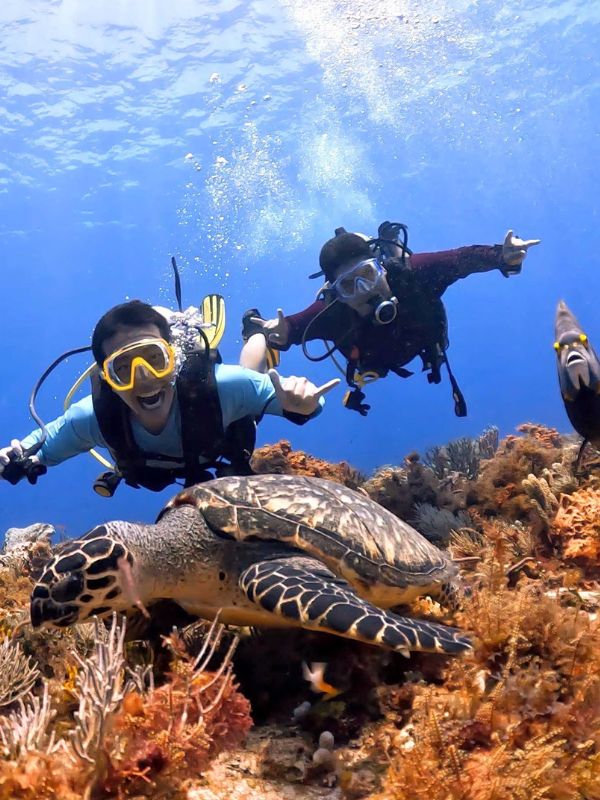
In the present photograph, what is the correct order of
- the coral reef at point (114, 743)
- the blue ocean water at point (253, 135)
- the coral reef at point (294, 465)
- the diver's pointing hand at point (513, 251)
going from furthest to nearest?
1. the blue ocean water at point (253, 135)
2. the diver's pointing hand at point (513, 251)
3. the coral reef at point (294, 465)
4. the coral reef at point (114, 743)

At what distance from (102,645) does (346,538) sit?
5.70 ft

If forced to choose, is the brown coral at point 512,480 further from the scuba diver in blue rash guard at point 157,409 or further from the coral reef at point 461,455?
the coral reef at point 461,455

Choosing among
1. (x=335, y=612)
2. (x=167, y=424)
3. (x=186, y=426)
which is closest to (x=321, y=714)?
(x=335, y=612)

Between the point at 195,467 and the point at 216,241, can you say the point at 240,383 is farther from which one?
the point at 216,241

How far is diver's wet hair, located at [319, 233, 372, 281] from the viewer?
7.62m

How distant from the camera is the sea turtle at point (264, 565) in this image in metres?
2.61

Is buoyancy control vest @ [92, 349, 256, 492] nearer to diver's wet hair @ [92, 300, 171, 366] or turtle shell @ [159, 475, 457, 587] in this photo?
diver's wet hair @ [92, 300, 171, 366]

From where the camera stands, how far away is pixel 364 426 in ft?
389

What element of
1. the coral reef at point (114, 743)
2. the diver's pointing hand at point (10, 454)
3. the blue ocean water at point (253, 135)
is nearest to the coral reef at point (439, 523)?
the coral reef at point (114, 743)

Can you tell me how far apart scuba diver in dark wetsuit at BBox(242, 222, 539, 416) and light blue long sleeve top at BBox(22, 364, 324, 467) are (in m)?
2.06

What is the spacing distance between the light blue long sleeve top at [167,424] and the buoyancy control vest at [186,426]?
0.35 feet

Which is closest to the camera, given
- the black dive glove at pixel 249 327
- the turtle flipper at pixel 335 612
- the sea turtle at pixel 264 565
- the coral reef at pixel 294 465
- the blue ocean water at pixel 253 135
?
the turtle flipper at pixel 335 612

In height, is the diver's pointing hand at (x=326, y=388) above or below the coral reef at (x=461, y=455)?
below

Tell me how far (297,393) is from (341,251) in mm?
3838
